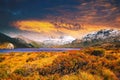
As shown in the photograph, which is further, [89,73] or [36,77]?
[89,73]

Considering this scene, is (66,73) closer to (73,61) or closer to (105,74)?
(73,61)

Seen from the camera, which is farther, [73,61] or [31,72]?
[73,61]

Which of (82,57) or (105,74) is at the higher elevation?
(82,57)

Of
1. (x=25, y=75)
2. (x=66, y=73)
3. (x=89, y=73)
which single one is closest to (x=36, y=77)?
(x=25, y=75)

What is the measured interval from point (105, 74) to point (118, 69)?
320cm

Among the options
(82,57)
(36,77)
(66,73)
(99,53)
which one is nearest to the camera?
(36,77)

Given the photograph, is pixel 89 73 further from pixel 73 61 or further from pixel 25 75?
pixel 25 75

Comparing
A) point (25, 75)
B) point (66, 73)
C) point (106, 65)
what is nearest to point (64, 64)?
point (66, 73)

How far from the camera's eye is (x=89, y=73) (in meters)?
18.1

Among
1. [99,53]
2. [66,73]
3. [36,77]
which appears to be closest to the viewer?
[36,77]

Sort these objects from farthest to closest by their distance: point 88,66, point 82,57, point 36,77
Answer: point 82,57 < point 88,66 < point 36,77

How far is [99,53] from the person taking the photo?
96.8ft

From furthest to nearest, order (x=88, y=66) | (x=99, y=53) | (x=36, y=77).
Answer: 1. (x=99, y=53)
2. (x=88, y=66)
3. (x=36, y=77)

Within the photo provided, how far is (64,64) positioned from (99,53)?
38.9ft
